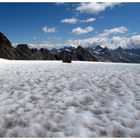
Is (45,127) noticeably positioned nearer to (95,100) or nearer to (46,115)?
(46,115)

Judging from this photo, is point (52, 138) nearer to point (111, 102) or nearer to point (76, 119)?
point (76, 119)

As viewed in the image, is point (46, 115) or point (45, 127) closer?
point (45, 127)

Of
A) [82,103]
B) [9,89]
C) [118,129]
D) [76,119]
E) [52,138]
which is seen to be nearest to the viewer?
[52,138]

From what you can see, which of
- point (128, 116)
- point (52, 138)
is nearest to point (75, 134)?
point (52, 138)

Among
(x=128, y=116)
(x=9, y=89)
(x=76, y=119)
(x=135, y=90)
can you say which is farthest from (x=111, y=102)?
(x=9, y=89)

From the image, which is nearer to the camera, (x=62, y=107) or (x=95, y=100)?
(x=62, y=107)

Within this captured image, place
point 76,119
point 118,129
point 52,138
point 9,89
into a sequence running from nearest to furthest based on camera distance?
point 52,138
point 118,129
point 76,119
point 9,89

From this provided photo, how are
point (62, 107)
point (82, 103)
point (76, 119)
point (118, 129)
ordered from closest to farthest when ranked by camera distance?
1. point (118, 129)
2. point (76, 119)
3. point (62, 107)
4. point (82, 103)

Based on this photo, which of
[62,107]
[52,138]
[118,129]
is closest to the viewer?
[52,138]
